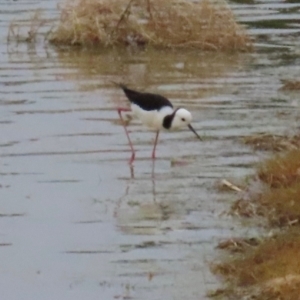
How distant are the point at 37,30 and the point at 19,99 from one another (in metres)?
5.46

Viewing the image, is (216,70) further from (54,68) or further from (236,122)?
(236,122)

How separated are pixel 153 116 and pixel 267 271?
17.6 feet

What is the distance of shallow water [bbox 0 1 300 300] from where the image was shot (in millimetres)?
8594

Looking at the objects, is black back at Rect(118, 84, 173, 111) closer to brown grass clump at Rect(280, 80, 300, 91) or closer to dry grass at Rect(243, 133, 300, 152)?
dry grass at Rect(243, 133, 300, 152)

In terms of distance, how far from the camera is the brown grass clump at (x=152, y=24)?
19.9m

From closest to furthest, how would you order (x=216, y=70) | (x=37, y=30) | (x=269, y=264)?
(x=269, y=264) < (x=216, y=70) < (x=37, y=30)

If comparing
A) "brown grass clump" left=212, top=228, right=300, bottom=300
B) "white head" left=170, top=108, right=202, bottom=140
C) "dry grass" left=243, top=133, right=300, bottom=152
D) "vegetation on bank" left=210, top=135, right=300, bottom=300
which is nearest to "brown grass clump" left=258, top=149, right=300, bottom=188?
"vegetation on bank" left=210, top=135, right=300, bottom=300

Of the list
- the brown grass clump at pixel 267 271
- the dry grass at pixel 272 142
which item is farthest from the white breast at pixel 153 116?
the brown grass clump at pixel 267 271

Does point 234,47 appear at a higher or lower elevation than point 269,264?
lower

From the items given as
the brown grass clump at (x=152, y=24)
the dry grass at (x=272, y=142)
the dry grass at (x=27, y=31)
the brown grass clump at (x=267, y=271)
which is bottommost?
the dry grass at (x=27, y=31)

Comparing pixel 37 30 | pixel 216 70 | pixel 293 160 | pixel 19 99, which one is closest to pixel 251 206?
pixel 293 160

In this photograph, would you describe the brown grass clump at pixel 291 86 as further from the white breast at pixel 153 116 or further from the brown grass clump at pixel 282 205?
the brown grass clump at pixel 282 205

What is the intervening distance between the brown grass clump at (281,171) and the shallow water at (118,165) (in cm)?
40

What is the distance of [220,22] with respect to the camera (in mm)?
19969
